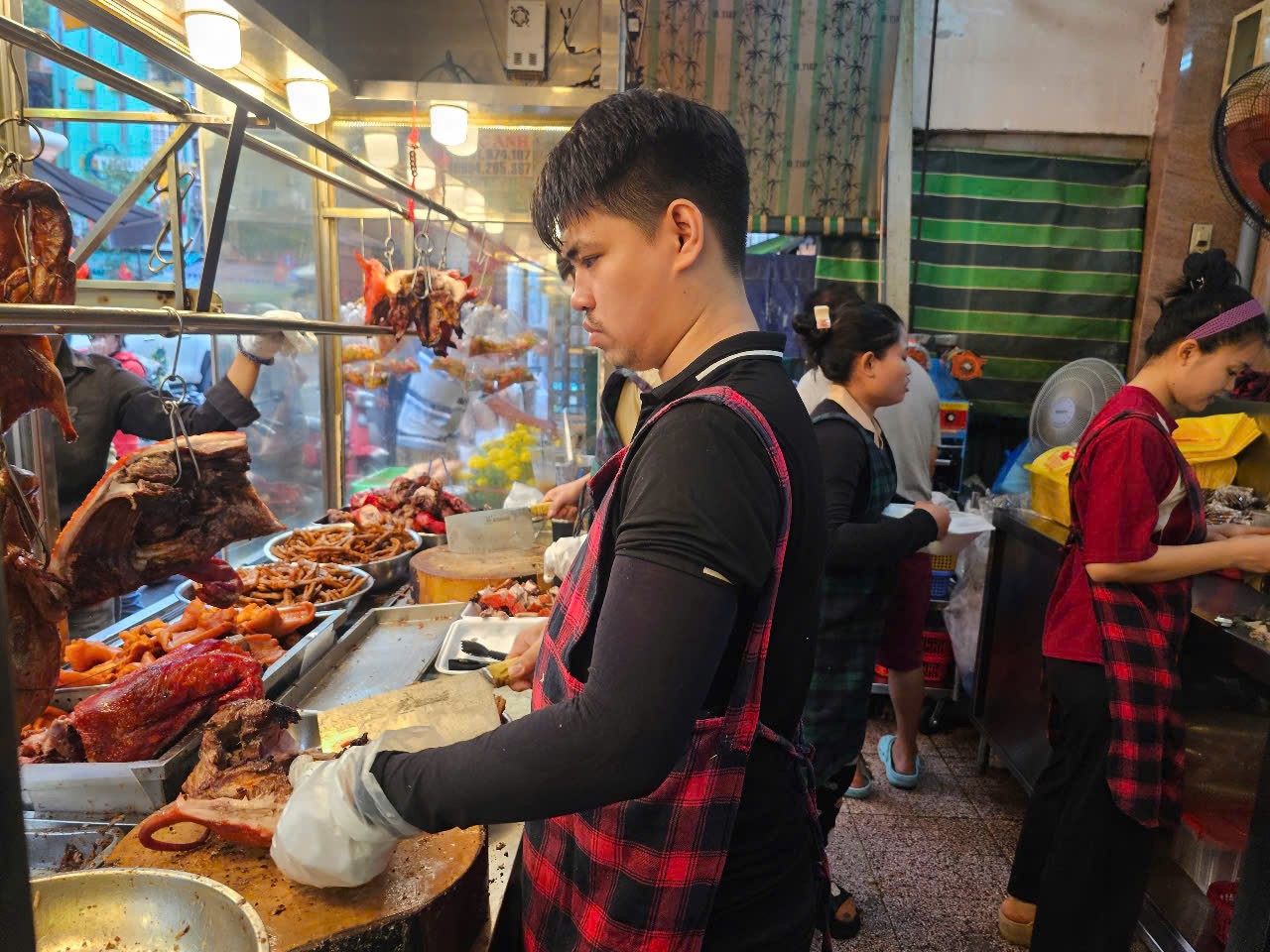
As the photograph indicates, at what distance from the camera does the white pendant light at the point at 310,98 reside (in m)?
3.75

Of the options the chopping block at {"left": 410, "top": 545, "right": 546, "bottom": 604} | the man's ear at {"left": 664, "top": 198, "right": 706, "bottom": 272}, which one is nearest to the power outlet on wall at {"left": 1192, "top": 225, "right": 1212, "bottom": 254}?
the chopping block at {"left": 410, "top": 545, "right": 546, "bottom": 604}

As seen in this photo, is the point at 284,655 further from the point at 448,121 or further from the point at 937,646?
the point at 937,646

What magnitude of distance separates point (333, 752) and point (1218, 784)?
292 centimetres

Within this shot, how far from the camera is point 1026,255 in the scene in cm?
569

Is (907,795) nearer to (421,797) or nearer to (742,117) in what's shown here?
(421,797)

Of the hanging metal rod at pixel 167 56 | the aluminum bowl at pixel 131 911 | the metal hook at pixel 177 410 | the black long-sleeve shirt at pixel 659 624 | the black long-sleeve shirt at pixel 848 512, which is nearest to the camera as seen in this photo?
the black long-sleeve shirt at pixel 659 624

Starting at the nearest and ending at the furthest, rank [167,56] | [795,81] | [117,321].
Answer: [117,321] → [167,56] → [795,81]

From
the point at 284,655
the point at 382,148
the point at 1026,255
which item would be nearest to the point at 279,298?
the point at 382,148

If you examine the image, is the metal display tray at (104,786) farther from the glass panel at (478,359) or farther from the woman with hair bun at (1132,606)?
the glass panel at (478,359)

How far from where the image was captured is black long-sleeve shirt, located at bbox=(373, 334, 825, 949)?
896 millimetres

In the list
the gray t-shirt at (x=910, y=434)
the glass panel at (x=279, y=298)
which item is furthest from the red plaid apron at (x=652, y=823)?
the glass panel at (x=279, y=298)

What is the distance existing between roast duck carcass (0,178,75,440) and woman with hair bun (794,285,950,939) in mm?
2191

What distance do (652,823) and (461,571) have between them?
2042 millimetres

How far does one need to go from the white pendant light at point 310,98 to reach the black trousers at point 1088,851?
3.94m
